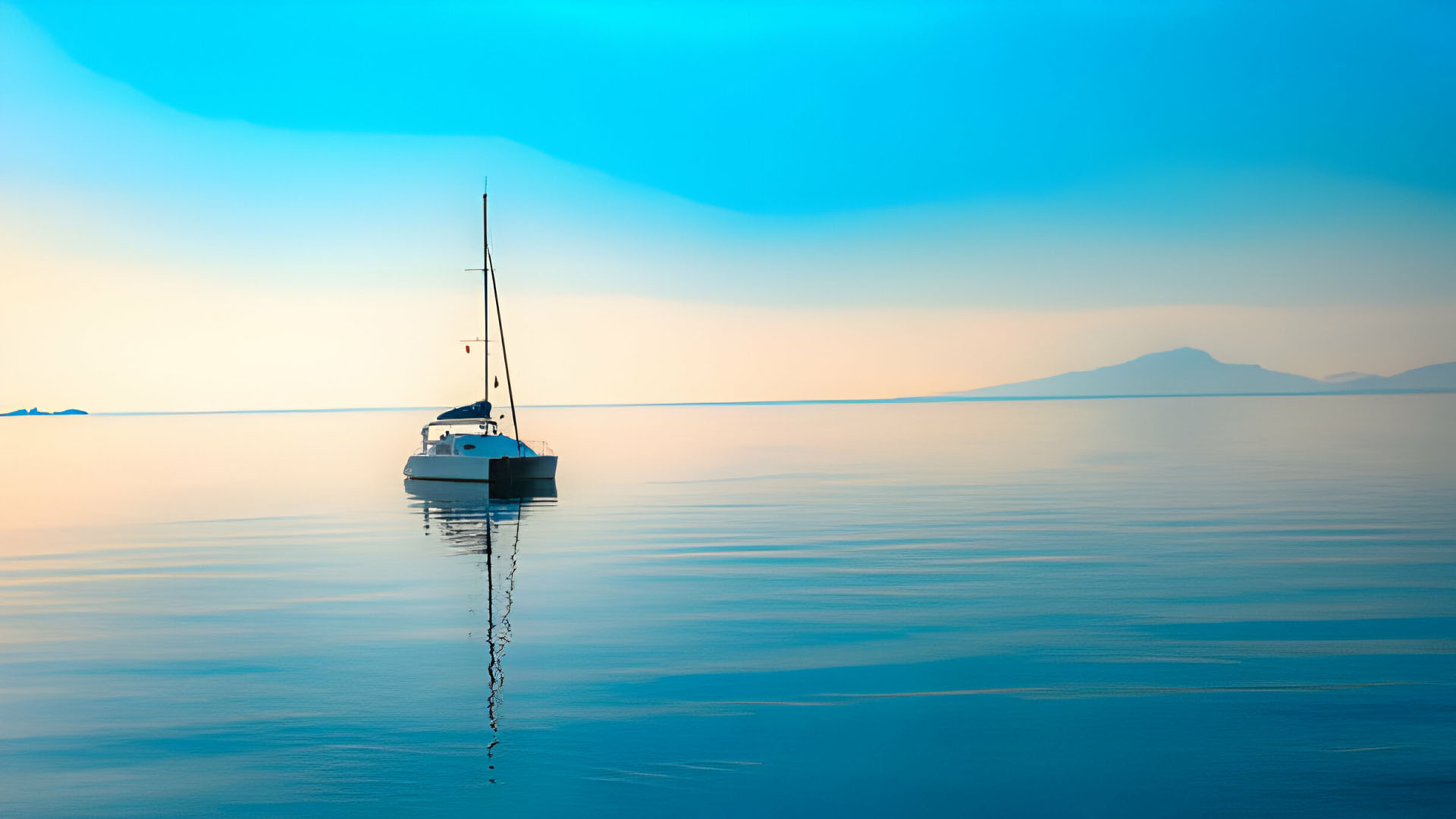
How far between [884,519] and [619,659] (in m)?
21.7

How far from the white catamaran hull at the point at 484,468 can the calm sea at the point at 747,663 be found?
11324mm

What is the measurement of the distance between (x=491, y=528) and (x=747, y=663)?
23.4m

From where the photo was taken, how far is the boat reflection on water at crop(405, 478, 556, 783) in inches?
720

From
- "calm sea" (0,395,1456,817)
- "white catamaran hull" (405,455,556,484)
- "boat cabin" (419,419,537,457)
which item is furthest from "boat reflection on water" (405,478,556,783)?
"boat cabin" (419,419,537,457)

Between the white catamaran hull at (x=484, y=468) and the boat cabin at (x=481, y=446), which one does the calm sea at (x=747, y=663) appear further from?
the boat cabin at (x=481, y=446)

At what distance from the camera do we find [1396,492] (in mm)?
43719

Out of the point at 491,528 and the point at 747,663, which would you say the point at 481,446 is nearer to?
the point at 491,528

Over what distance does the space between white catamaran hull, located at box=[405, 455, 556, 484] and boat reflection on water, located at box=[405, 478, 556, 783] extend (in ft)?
1.25

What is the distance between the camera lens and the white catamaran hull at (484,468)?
53406 millimetres

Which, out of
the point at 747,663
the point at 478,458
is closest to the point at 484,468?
the point at 478,458

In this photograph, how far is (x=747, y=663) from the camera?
1708cm

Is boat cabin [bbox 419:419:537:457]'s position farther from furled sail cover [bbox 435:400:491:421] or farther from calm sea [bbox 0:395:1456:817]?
calm sea [bbox 0:395:1456:817]

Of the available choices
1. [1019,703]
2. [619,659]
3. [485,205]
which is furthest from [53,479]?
[1019,703]

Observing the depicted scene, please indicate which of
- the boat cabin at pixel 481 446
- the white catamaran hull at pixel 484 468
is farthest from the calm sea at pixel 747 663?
the boat cabin at pixel 481 446
